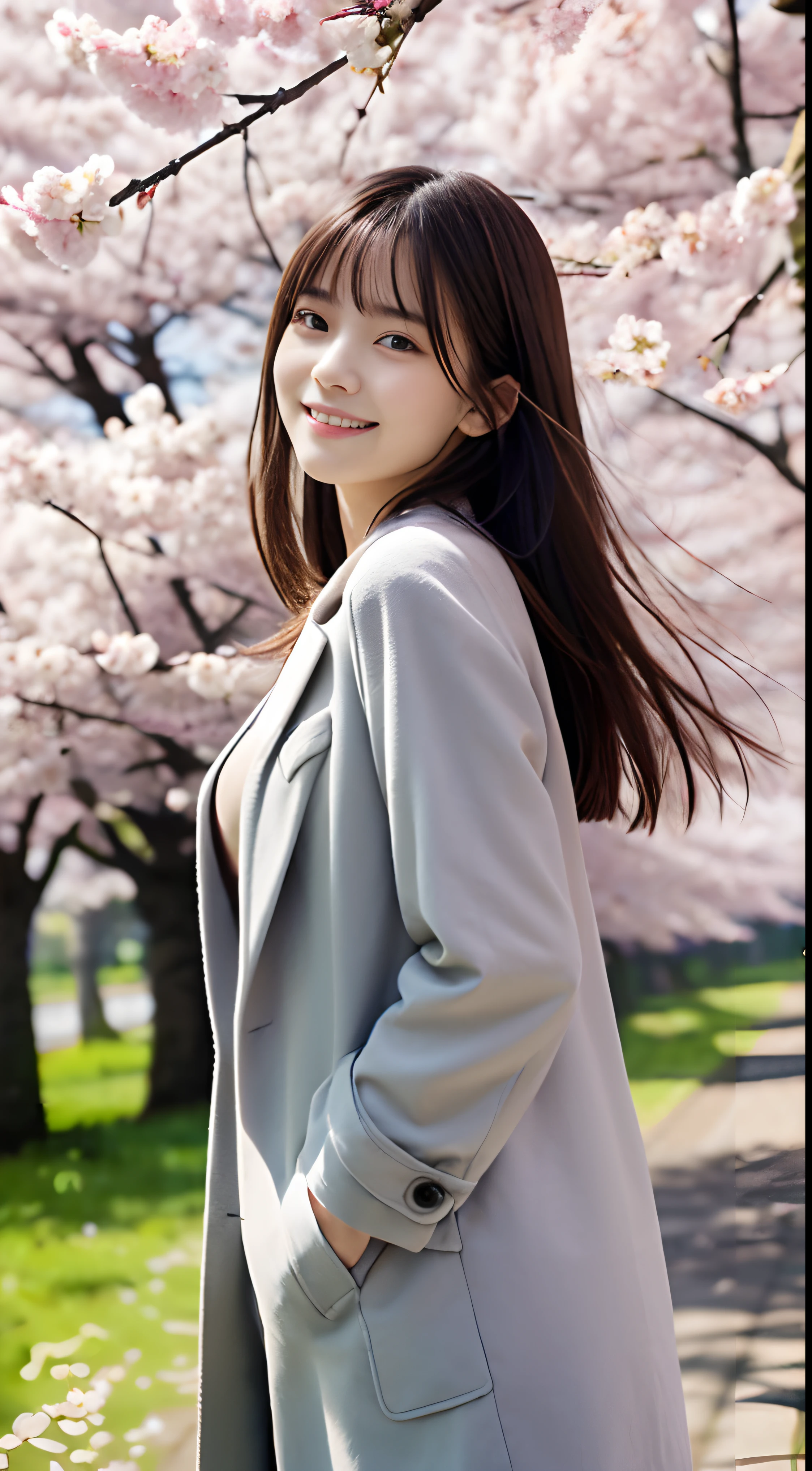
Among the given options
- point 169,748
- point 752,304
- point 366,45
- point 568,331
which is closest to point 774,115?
point 752,304

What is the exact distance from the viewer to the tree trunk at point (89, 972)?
2.18m

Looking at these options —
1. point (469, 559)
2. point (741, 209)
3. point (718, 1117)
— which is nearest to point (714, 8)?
point (741, 209)

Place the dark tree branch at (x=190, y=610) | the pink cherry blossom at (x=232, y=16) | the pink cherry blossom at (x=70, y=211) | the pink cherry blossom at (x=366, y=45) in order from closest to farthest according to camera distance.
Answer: the pink cherry blossom at (x=366, y=45) → the pink cherry blossom at (x=70, y=211) → the pink cherry blossom at (x=232, y=16) → the dark tree branch at (x=190, y=610)

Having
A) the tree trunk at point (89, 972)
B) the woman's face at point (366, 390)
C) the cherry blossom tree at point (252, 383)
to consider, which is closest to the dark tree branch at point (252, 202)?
the cherry blossom tree at point (252, 383)

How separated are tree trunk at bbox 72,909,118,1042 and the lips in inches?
61.0

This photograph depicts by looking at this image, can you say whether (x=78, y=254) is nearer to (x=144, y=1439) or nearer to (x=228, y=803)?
(x=228, y=803)

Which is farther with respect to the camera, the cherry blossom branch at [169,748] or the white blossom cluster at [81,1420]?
the cherry blossom branch at [169,748]

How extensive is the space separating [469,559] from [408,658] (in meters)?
0.13

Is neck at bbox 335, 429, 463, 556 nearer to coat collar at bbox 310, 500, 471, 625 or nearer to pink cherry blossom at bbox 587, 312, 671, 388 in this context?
coat collar at bbox 310, 500, 471, 625

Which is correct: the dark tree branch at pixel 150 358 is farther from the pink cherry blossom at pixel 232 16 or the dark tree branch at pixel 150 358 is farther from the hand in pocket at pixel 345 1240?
the hand in pocket at pixel 345 1240

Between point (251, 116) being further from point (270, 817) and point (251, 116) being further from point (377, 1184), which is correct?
point (377, 1184)

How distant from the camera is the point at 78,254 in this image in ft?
5.16

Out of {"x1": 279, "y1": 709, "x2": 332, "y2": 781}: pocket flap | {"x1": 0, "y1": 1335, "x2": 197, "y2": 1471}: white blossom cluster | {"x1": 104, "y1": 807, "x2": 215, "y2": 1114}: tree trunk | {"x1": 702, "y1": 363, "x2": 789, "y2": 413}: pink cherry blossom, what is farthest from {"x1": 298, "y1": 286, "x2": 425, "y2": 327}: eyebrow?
{"x1": 0, "y1": 1335, "x2": 197, "y2": 1471}: white blossom cluster

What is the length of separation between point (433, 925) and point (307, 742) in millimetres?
220
